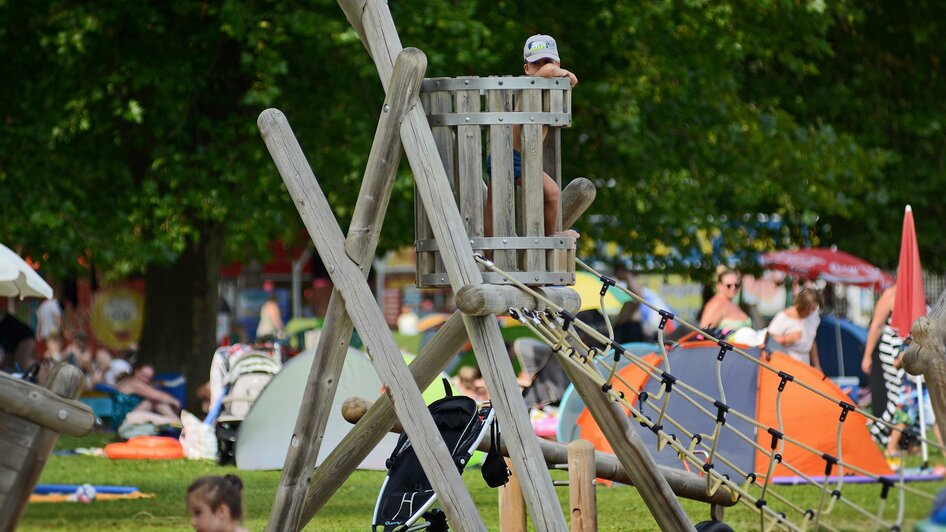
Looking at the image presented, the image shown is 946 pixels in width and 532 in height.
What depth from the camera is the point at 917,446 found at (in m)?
13.7

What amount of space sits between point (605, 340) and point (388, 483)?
4.82 feet

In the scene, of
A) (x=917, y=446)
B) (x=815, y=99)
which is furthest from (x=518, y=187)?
(x=815, y=99)

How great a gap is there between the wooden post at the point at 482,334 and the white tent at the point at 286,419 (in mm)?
6156

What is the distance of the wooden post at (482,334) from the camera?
5930 millimetres

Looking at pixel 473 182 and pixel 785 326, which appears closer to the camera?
pixel 473 182

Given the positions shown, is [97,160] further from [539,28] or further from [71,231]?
[539,28]

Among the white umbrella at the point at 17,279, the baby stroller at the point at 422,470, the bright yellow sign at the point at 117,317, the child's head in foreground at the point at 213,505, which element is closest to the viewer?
the child's head in foreground at the point at 213,505

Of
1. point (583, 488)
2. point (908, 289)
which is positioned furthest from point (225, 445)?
point (583, 488)

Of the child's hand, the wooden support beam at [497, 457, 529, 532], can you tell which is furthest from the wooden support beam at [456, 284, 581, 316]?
the child's hand

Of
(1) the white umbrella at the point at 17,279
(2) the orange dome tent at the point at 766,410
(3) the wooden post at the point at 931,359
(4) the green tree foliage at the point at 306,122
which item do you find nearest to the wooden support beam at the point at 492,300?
(3) the wooden post at the point at 931,359

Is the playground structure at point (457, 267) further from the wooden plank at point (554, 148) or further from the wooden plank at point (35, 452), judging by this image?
the wooden plank at point (35, 452)

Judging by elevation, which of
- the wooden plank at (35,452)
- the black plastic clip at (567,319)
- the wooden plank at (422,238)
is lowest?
the wooden plank at (35,452)

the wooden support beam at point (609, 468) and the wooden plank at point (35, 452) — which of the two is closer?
the wooden plank at point (35, 452)

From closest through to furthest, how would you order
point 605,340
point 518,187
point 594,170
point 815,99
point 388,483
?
point 605,340
point 518,187
point 388,483
point 594,170
point 815,99
